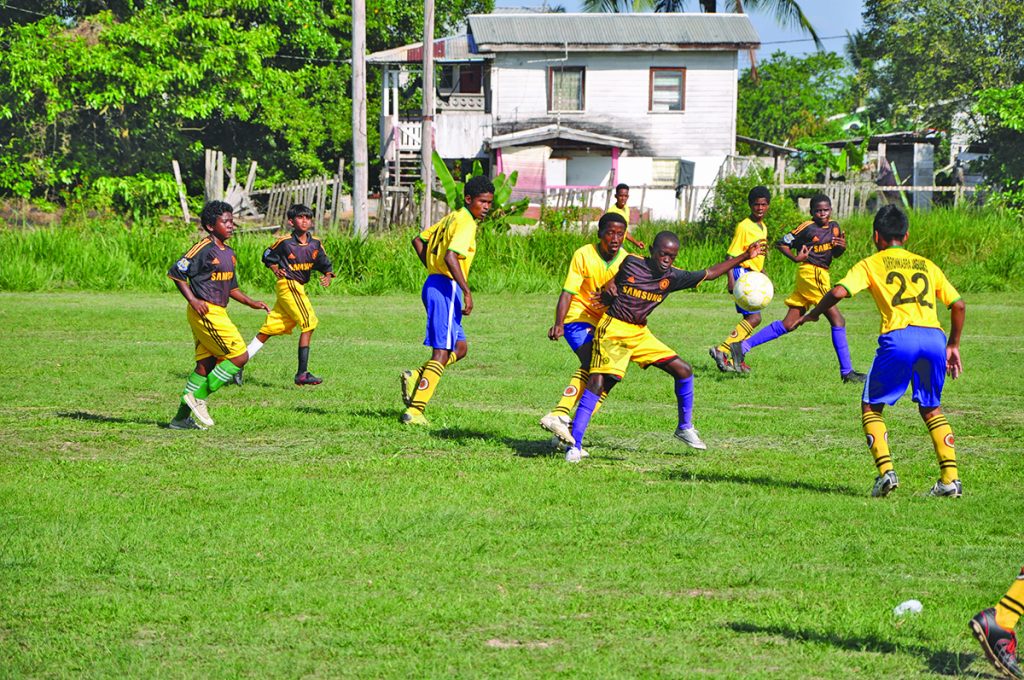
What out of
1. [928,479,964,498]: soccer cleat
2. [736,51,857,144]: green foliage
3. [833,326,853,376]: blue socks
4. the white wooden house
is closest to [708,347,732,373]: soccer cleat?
[833,326,853,376]: blue socks

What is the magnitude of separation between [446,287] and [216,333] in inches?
78.2

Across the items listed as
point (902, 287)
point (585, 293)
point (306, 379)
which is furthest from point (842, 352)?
point (306, 379)

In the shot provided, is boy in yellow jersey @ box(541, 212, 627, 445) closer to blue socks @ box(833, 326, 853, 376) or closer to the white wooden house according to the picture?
blue socks @ box(833, 326, 853, 376)

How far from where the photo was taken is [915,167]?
5009cm

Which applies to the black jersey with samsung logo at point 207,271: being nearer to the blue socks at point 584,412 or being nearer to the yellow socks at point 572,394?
the yellow socks at point 572,394

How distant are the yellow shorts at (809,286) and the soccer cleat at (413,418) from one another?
501 cm

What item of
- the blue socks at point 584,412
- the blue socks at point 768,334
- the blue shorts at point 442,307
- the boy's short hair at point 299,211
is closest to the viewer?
the blue socks at point 584,412

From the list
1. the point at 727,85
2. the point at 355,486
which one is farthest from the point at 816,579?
the point at 727,85

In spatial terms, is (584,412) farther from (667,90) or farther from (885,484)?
(667,90)

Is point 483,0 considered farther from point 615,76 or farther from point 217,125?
point 217,125

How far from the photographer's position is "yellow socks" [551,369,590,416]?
9.70 metres

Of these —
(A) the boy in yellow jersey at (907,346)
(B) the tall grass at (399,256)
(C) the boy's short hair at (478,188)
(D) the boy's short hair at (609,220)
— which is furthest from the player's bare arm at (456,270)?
(B) the tall grass at (399,256)

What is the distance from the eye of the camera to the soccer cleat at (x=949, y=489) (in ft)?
27.2

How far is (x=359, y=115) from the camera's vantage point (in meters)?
28.7
